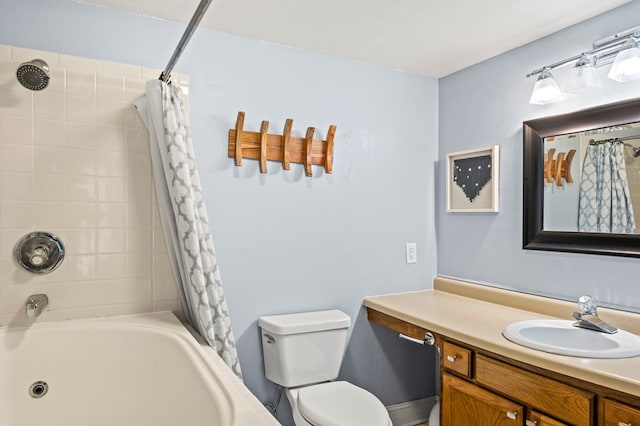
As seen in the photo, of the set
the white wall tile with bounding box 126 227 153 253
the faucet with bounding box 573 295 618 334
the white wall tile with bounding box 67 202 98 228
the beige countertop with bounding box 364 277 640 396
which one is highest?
the white wall tile with bounding box 67 202 98 228

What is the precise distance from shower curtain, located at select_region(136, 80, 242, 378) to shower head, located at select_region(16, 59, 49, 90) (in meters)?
0.38

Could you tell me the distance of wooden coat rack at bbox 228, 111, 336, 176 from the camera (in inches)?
85.8

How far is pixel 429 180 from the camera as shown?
9.30 feet

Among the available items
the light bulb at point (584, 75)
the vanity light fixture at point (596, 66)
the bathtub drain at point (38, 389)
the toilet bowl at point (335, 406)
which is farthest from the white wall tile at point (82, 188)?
the light bulb at point (584, 75)

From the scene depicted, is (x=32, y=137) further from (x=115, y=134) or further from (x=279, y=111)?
(x=279, y=111)

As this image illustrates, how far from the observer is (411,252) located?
2.75 meters

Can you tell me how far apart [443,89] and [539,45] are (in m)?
0.70

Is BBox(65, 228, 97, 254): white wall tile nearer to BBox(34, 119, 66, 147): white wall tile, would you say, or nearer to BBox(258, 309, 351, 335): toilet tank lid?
BBox(34, 119, 66, 147): white wall tile

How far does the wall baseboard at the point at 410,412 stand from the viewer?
8.73 ft

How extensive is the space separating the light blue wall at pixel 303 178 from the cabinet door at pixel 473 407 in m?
0.71

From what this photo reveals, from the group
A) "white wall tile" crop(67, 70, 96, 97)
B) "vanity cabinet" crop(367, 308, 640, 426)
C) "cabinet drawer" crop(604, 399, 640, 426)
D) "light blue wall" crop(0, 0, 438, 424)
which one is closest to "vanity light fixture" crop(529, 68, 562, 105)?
"light blue wall" crop(0, 0, 438, 424)

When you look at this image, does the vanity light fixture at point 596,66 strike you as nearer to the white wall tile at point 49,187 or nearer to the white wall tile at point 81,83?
the white wall tile at point 81,83

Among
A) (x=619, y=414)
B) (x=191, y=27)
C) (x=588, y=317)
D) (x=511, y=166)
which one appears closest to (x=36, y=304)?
(x=191, y=27)

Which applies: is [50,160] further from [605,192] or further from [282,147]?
[605,192]
